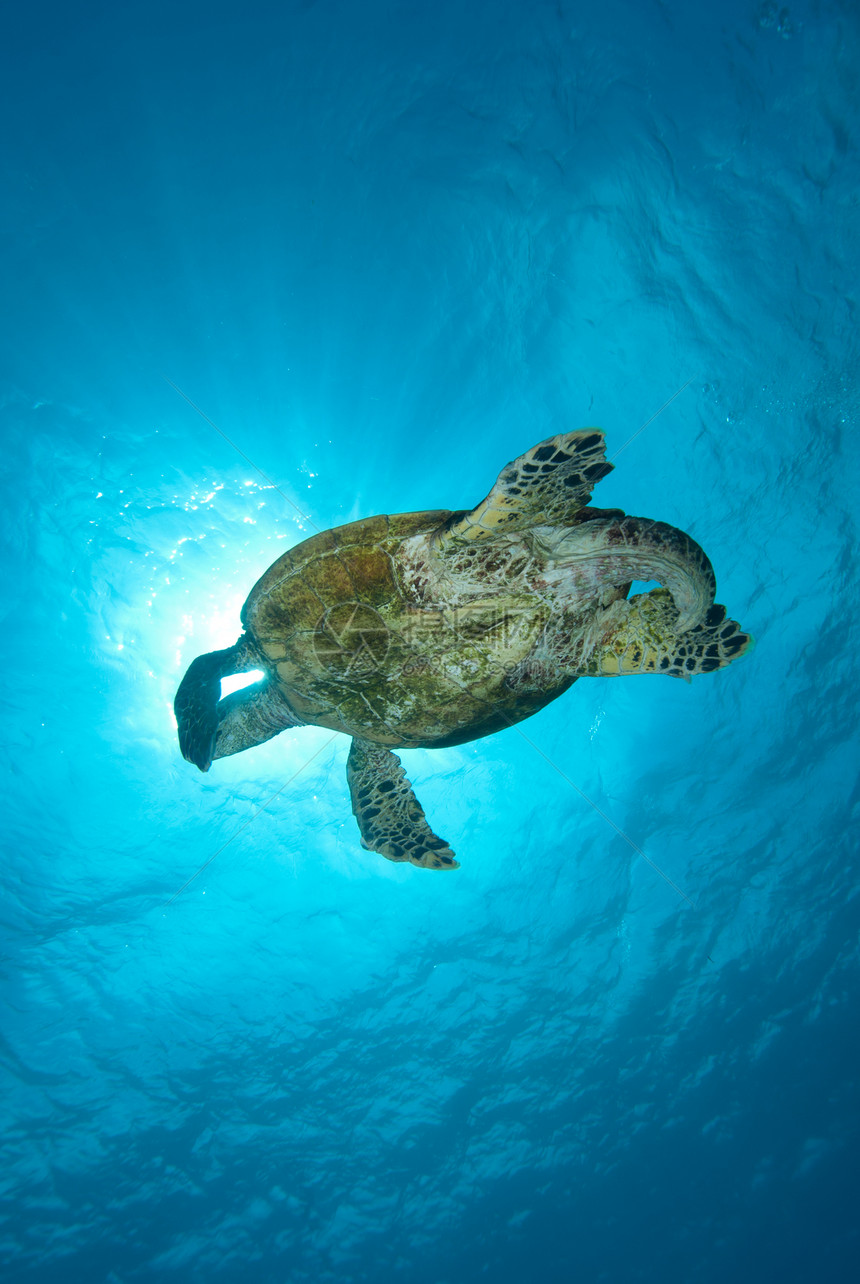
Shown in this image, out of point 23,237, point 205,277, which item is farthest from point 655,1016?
point 23,237

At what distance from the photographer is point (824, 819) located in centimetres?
1862

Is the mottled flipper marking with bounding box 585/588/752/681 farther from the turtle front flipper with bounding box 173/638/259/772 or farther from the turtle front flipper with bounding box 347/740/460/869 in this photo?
the turtle front flipper with bounding box 173/638/259/772

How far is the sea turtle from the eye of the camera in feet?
12.3

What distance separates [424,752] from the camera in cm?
1412

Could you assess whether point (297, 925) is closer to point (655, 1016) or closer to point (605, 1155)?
point (655, 1016)

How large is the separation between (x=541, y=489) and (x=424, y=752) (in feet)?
37.5

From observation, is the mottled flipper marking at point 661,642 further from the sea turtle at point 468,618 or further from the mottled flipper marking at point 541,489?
the mottled flipper marking at point 541,489

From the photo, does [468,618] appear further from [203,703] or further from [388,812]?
[203,703]

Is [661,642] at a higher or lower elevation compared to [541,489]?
lower

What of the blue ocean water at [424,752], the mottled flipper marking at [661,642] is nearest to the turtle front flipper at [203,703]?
the mottled flipper marking at [661,642]

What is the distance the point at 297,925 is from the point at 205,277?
17.5m

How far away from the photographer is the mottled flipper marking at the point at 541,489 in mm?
3154

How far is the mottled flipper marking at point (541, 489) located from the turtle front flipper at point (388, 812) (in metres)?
3.17

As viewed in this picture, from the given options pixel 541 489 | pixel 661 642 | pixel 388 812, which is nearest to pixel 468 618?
pixel 541 489
